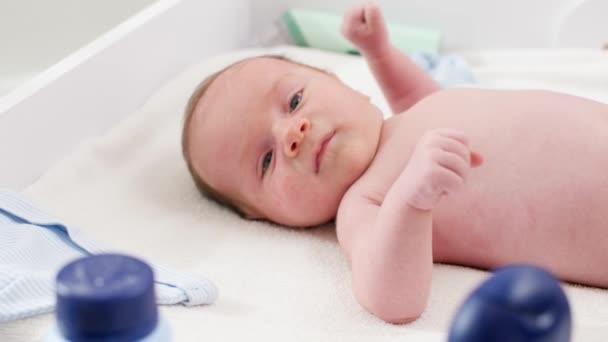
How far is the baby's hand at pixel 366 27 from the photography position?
1277mm

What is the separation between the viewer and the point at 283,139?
104 cm

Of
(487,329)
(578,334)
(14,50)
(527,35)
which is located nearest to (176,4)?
(14,50)

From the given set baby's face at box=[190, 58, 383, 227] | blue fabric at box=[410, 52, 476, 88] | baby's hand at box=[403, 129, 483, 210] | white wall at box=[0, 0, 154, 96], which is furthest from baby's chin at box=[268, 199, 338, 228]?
white wall at box=[0, 0, 154, 96]

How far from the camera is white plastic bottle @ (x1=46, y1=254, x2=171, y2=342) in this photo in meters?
0.48

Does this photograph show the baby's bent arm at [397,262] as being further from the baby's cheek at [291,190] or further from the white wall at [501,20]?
the white wall at [501,20]

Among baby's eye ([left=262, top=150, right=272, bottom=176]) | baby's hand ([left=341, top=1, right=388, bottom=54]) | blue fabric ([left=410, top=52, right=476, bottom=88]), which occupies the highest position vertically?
baby's hand ([left=341, top=1, right=388, bottom=54])

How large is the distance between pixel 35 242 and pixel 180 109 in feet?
1.78

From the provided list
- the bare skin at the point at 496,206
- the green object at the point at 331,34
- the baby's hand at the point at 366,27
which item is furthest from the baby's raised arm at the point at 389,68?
the green object at the point at 331,34

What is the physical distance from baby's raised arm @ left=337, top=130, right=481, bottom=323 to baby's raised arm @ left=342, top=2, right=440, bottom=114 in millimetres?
442

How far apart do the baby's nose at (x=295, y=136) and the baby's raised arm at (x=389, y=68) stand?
0.96 ft

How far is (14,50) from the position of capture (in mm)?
1626

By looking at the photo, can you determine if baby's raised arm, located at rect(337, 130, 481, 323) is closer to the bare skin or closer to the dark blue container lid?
the bare skin

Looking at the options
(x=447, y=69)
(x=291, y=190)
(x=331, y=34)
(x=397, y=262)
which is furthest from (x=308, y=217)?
(x=331, y=34)

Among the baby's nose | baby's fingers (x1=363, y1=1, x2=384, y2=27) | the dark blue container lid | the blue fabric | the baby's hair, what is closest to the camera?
the dark blue container lid
